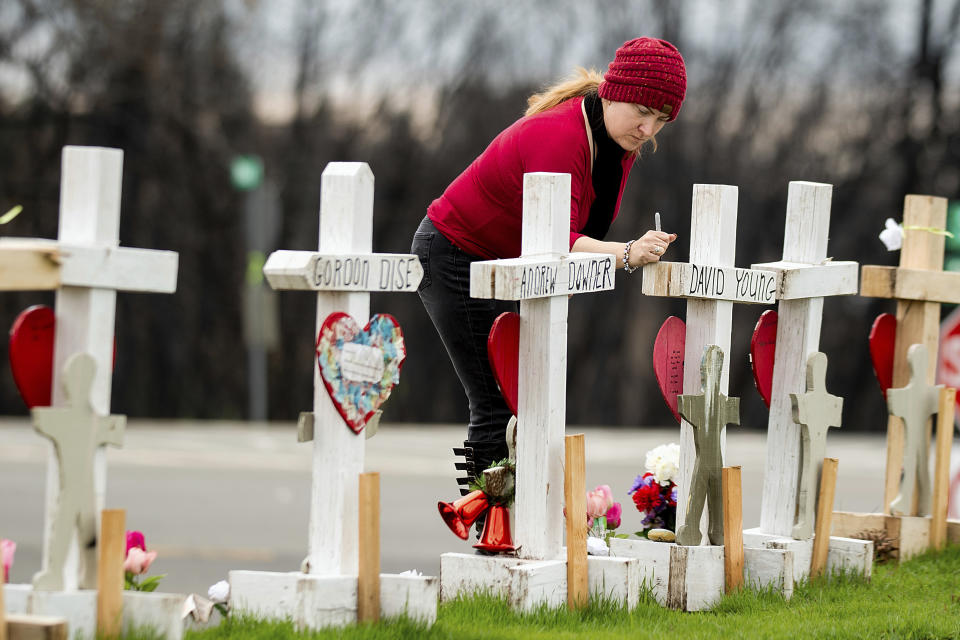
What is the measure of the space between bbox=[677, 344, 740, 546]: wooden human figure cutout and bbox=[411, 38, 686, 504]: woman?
1.40 ft

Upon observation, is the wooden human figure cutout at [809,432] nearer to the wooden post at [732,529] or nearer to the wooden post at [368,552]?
the wooden post at [732,529]

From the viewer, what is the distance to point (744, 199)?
17.0m

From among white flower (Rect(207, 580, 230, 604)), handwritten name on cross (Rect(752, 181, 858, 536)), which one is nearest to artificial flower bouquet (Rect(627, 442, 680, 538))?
handwritten name on cross (Rect(752, 181, 858, 536))

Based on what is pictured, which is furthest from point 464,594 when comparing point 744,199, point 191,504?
point 744,199

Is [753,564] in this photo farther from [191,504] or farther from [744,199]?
[744,199]

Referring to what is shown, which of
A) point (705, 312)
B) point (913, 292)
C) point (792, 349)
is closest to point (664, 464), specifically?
point (792, 349)

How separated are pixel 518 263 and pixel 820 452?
5.38 ft

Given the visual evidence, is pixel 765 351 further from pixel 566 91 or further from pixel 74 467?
pixel 74 467

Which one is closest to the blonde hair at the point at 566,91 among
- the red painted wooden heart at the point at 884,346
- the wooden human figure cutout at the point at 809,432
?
the wooden human figure cutout at the point at 809,432

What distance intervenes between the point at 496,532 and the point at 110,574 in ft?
4.63

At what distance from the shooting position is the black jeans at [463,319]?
4.67 metres

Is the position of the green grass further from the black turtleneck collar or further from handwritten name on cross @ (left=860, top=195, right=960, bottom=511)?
the black turtleneck collar

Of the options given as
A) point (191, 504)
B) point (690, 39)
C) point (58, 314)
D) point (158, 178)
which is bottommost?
point (191, 504)

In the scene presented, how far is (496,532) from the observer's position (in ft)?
14.6
